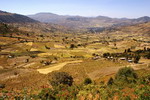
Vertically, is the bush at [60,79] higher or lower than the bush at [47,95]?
lower

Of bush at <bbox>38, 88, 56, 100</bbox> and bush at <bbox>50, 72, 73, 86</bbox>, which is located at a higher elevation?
bush at <bbox>38, 88, 56, 100</bbox>

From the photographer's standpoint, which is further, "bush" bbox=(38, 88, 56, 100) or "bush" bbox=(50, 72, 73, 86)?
"bush" bbox=(50, 72, 73, 86)

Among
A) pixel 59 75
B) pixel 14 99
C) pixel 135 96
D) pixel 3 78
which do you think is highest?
pixel 135 96

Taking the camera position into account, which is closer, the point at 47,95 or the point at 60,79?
the point at 47,95

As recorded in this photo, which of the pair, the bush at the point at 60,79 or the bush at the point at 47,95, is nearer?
the bush at the point at 47,95

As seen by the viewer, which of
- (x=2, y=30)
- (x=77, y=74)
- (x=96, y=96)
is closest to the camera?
(x=96, y=96)

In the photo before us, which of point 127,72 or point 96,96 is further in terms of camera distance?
point 127,72

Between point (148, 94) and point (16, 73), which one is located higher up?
point (148, 94)

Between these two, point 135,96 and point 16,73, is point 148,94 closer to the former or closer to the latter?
point 135,96

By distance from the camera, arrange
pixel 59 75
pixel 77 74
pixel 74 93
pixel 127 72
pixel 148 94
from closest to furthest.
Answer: pixel 148 94
pixel 74 93
pixel 59 75
pixel 127 72
pixel 77 74

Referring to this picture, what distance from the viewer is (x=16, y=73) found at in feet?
191

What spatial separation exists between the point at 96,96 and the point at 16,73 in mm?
46697

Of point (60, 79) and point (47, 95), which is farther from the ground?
point (47, 95)

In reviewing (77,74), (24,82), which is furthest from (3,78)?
(77,74)
